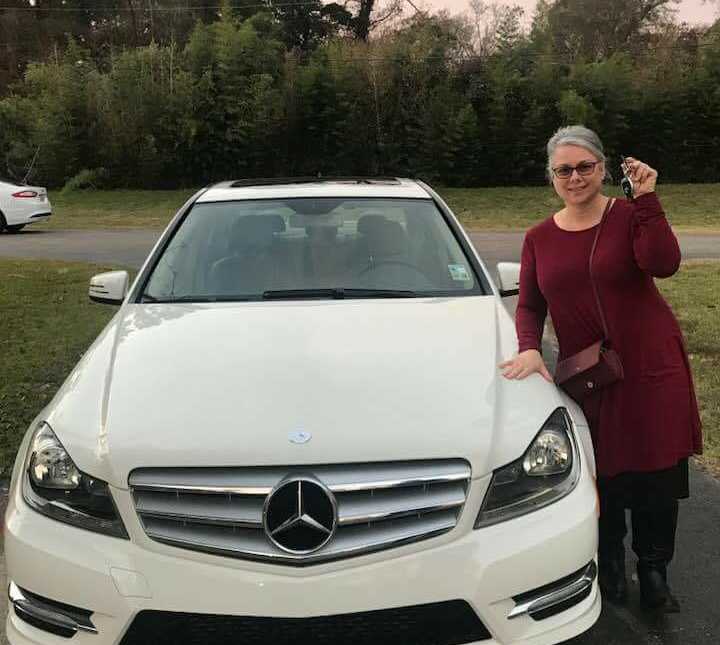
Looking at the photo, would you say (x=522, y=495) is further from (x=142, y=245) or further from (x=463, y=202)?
(x=463, y=202)

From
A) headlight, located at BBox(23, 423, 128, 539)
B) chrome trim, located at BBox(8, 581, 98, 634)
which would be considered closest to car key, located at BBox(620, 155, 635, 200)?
headlight, located at BBox(23, 423, 128, 539)

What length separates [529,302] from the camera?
2.91 m

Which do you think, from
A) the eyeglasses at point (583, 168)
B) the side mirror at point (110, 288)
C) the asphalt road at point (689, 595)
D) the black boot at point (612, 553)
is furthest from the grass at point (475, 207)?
the eyeglasses at point (583, 168)

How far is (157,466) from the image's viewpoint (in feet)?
6.73

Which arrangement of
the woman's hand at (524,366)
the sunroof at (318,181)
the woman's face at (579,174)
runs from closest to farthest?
1. the woman's hand at (524,366)
2. the woman's face at (579,174)
3. the sunroof at (318,181)

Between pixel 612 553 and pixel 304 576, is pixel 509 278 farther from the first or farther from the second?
pixel 304 576

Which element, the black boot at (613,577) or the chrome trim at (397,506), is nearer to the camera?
the chrome trim at (397,506)

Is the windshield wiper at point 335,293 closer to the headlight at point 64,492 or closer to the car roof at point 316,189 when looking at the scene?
the car roof at point 316,189

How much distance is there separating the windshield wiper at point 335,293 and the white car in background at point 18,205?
48.5ft

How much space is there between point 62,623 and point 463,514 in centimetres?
107

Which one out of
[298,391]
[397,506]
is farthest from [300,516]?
[298,391]

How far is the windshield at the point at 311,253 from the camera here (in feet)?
10.8

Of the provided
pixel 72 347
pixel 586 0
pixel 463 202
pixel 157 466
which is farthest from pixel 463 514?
pixel 586 0

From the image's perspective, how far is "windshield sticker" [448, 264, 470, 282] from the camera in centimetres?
335
